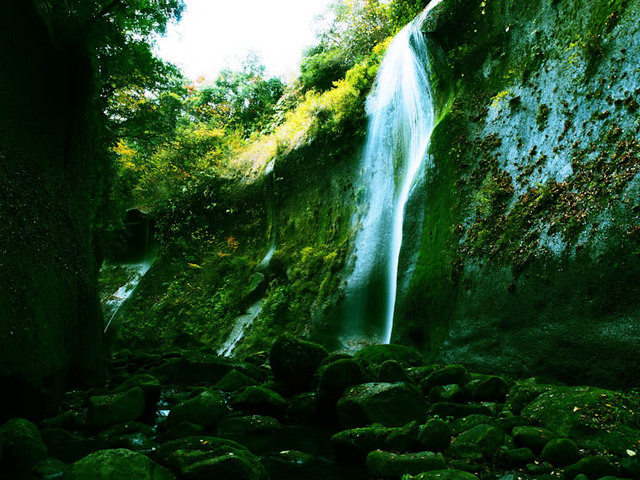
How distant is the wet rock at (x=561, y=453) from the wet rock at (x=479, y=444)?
337mm

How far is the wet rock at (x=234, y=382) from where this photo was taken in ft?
22.3

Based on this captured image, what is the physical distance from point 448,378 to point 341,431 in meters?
1.67

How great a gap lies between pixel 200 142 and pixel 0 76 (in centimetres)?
1436

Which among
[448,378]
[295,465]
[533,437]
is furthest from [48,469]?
[448,378]

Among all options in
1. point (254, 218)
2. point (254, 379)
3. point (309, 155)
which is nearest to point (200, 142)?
point (254, 218)

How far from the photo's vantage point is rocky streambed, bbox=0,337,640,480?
123 inches

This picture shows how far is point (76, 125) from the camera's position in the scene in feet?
23.7

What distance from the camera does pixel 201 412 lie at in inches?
198

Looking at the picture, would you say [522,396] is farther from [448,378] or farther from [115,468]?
[115,468]

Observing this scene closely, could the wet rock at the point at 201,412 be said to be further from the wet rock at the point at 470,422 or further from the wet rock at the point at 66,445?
the wet rock at the point at 470,422

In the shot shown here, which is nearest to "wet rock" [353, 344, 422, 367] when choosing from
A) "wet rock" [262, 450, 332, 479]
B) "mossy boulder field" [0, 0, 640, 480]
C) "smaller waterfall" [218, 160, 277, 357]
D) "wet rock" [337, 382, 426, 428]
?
"mossy boulder field" [0, 0, 640, 480]

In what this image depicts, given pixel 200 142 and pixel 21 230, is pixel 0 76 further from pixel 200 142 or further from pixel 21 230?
pixel 200 142

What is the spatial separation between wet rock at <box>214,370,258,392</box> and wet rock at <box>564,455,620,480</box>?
16.1 ft

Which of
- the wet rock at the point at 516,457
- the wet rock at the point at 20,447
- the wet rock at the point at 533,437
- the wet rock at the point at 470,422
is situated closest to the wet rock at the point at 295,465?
the wet rock at the point at 470,422
